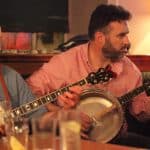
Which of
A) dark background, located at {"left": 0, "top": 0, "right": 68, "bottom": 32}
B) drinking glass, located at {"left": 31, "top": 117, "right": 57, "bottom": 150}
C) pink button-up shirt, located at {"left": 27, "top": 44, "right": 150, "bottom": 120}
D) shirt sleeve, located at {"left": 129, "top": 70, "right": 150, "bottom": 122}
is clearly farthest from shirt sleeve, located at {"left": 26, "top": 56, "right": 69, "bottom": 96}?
drinking glass, located at {"left": 31, "top": 117, "right": 57, "bottom": 150}

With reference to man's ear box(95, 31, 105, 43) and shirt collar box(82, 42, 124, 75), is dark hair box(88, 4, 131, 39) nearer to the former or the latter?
man's ear box(95, 31, 105, 43)

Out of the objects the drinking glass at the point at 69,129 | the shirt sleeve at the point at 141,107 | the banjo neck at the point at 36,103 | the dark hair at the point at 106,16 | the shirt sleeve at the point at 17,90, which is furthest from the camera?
the dark hair at the point at 106,16

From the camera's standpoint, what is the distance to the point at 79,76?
2787mm

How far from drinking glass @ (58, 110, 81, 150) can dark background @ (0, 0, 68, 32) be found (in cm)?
238

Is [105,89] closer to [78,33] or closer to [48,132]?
[78,33]

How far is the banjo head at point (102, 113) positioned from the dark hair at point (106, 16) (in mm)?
576

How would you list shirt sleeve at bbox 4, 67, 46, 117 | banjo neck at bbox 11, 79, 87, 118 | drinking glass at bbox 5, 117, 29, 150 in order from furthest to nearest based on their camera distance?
shirt sleeve at bbox 4, 67, 46, 117 → banjo neck at bbox 11, 79, 87, 118 → drinking glass at bbox 5, 117, 29, 150

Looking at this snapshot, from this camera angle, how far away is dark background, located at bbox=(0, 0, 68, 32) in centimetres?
357

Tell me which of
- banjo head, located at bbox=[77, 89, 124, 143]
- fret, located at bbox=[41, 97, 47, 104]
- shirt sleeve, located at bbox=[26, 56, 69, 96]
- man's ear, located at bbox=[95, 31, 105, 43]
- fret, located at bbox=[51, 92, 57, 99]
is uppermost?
man's ear, located at bbox=[95, 31, 105, 43]

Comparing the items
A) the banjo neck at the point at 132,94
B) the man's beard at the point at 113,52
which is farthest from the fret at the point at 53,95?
the man's beard at the point at 113,52

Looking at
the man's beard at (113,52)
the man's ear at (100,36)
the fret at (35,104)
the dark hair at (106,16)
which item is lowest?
the fret at (35,104)

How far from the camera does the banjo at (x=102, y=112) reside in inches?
101

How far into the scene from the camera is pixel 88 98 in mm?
2584

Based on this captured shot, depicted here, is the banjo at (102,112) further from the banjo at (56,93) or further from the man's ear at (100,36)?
the man's ear at (100,36)
